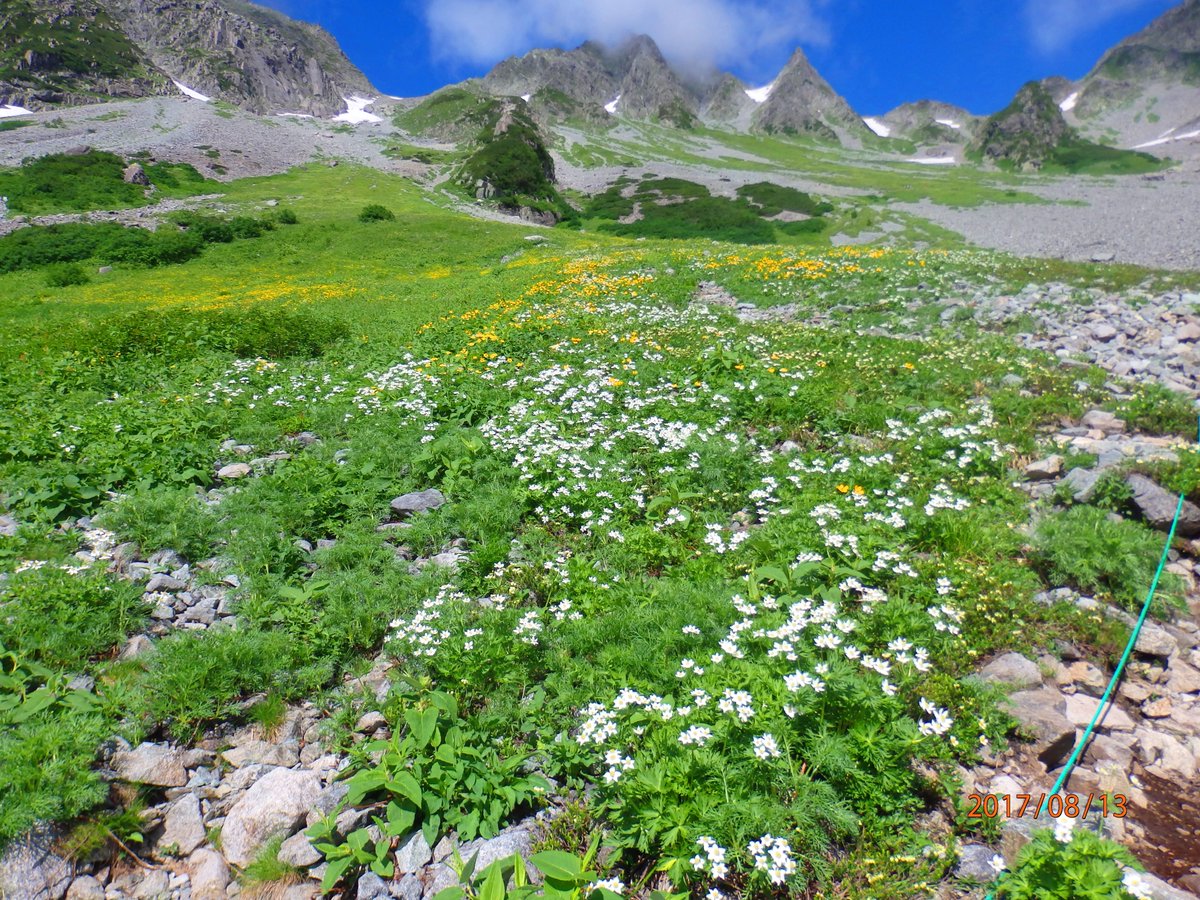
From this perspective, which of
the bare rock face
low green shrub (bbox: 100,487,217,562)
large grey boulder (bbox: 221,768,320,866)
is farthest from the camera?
the bare rock face

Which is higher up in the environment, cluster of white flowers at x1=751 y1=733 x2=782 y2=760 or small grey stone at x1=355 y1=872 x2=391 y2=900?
cluster of white flowers at x1=751 y1=733 x2=782 y2=760

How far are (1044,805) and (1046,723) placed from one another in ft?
2.29

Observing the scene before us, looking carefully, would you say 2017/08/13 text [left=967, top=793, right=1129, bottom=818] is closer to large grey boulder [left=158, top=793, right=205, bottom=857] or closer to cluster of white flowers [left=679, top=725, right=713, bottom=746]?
cluster of white flowers [left=679, top=725, right=713, bottom=746]

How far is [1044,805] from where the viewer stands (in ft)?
14.5

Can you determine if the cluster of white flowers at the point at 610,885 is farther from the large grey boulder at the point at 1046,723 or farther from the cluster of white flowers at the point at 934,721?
the large grey boulder at the point at 1046,723

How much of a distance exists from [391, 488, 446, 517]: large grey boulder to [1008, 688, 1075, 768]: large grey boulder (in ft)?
22.7

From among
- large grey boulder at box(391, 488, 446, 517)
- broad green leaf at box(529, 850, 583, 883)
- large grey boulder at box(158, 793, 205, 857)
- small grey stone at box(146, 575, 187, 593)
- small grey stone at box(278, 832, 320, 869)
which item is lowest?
large grey boulder at box(158, 793, 205, 857)

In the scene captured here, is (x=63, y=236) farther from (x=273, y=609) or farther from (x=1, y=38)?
(x=1, y=38)

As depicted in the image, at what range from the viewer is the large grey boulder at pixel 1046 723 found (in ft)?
15.7

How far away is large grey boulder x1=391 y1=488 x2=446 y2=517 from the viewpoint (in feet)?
27.4

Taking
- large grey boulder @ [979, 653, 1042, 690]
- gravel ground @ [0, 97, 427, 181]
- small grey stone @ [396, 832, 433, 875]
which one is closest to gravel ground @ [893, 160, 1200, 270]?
large grey boulder @ [979, 653, 1042, 690]

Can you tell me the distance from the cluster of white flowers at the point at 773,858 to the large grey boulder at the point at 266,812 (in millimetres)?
3244

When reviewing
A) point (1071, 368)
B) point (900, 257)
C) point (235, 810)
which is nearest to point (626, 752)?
point (235, 810)

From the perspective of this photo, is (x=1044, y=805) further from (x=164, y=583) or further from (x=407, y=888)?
(x=164, y=583)
